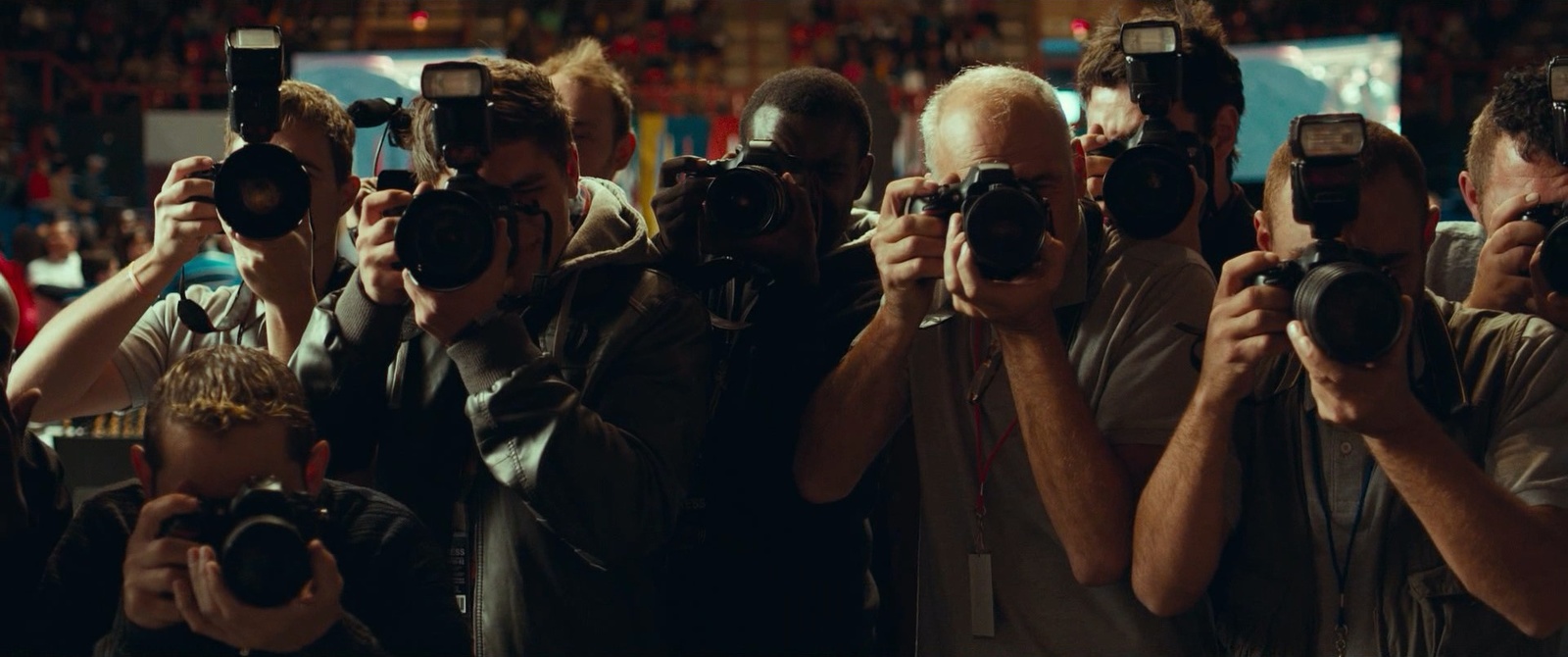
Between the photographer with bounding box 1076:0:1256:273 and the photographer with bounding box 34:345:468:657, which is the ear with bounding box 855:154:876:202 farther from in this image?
the photographer with bounding box 34:345:468:657

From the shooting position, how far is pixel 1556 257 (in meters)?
1.67

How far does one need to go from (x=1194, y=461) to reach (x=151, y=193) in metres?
11.4

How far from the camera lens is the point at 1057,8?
15.9 m

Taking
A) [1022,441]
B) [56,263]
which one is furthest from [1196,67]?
[56,263]

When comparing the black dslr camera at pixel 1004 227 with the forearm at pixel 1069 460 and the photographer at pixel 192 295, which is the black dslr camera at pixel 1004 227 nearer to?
the forearm at pixel 1069 460

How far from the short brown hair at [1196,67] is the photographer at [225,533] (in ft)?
3.91

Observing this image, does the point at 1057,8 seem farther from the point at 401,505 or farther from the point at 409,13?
the point at 401,505

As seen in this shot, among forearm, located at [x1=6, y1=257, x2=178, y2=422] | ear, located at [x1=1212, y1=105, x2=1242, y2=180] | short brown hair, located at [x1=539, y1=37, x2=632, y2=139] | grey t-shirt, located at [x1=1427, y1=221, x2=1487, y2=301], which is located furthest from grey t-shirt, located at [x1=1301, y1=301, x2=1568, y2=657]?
short brown hair, located at [x1=539, y1=37, x2=632, y2=139]

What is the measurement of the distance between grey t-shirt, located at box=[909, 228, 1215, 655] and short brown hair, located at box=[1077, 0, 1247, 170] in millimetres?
566

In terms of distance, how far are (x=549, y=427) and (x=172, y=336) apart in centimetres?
94

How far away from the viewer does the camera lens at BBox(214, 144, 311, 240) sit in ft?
5.75

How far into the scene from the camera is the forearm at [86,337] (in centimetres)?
201

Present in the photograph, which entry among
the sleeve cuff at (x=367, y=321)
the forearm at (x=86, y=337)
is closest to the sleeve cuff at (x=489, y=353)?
the sleeve cuff at (x=367, y=321)

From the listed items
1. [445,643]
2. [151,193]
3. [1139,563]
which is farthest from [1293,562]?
[151,193]
